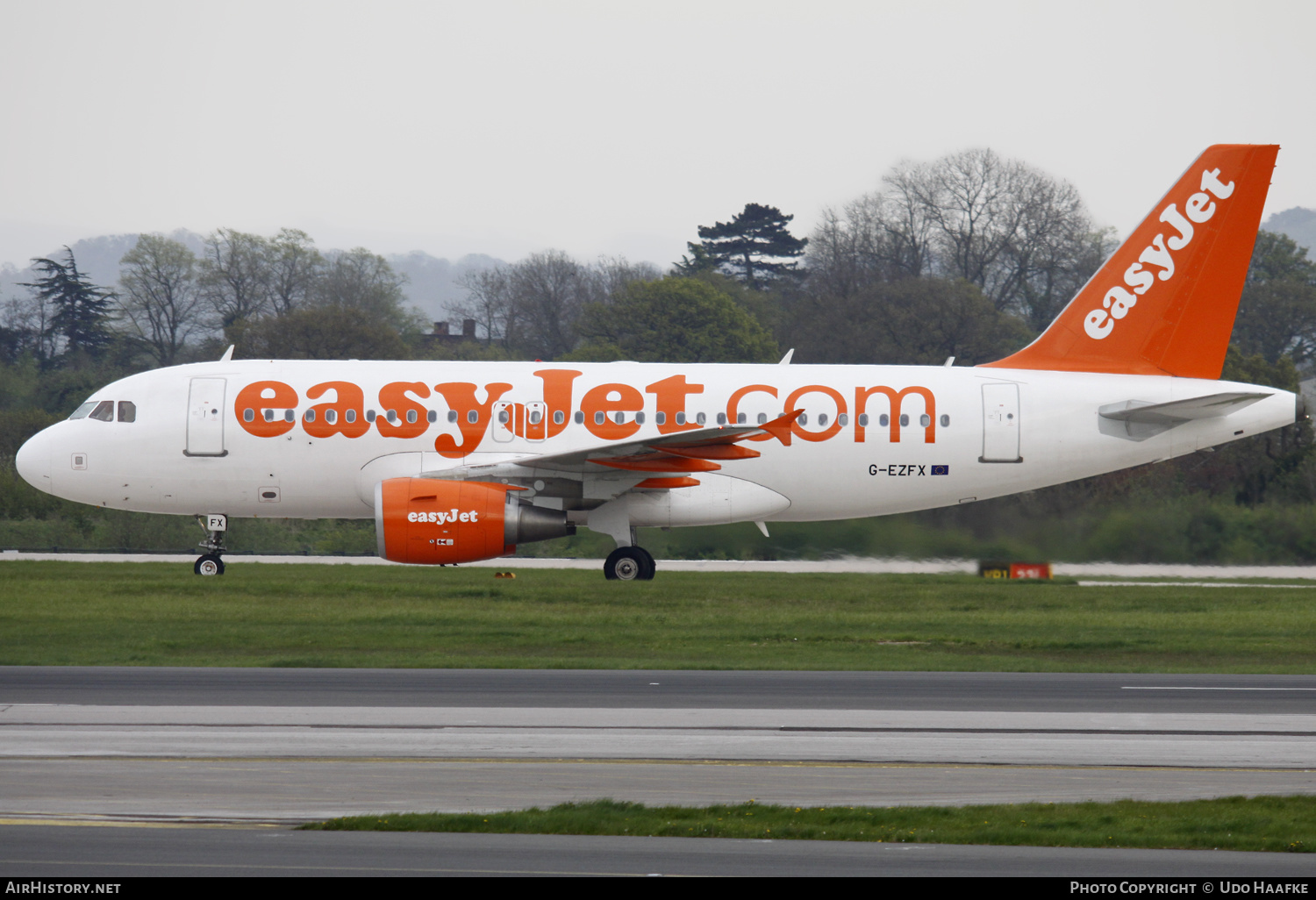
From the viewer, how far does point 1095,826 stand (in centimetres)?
802

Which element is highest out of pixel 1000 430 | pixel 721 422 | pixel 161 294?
pixel 161 294

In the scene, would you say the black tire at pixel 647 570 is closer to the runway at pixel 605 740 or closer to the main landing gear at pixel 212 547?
the main landing gear at pixel 212 547

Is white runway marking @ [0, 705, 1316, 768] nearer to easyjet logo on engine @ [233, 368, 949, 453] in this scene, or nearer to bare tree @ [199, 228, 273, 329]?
easyjet logo on engine @ [233, 368, 949, 453]

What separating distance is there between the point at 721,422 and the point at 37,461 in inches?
478

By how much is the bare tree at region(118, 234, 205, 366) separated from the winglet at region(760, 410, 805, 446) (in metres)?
59.9

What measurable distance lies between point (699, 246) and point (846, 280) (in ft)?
70.3

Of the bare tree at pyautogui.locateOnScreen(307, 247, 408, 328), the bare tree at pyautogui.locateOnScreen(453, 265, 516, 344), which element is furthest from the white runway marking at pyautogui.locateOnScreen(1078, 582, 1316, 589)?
the bare tree at pyautogui.locateOnScreen(453, 265, 516, 344)

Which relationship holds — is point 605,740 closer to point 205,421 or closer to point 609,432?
point 609,432

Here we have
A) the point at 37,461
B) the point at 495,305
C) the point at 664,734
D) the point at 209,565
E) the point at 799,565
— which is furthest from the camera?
the point at 495,305

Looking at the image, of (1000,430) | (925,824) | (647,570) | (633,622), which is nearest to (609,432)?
(647,570)

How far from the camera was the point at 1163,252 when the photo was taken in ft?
81.5

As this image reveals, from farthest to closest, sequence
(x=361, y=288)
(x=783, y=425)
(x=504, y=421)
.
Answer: (x=361, y=288)
(x=504, y=421)
(x=783, y=425)

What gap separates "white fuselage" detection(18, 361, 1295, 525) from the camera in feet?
78.4

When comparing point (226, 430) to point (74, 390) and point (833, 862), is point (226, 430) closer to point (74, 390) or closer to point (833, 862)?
point (833, 862)
